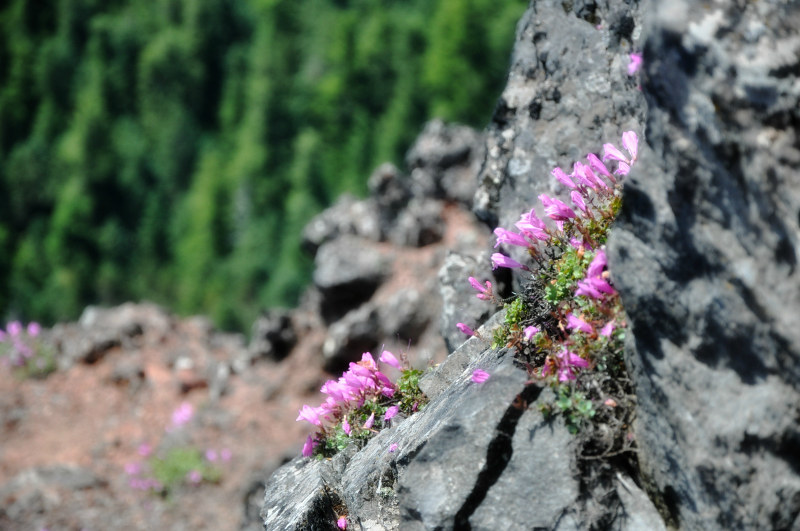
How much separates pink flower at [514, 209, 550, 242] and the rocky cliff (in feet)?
2.17

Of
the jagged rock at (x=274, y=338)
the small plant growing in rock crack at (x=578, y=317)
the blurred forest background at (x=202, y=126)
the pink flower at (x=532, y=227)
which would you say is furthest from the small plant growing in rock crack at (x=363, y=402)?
the blurred forest background at (x=202, y=126)

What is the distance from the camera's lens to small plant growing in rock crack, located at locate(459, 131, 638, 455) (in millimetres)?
3531

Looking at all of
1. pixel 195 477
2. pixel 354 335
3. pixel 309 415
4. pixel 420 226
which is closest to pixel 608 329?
pixel 309 415

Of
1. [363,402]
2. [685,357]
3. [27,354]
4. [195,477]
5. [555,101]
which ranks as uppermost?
[27,354]

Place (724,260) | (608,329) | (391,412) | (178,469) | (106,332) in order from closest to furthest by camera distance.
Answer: (724,260) → (608,329) → (391,412) → (178,469) → (106,332)

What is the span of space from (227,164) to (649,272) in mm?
66064

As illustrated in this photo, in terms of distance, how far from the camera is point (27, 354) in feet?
55.7

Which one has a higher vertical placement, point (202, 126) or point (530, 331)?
point (202, 126)

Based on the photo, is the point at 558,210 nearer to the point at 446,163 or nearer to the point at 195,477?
the point at 195,477

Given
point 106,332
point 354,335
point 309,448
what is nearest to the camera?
point 309,448

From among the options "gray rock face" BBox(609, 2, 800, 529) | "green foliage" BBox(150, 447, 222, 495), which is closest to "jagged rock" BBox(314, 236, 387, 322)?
"green foliage" BBox(150, 447, 222, 495)

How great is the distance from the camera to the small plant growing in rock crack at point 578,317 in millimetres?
3531

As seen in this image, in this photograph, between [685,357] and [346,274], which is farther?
[346,274]

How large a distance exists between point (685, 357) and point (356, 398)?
2239 mm
